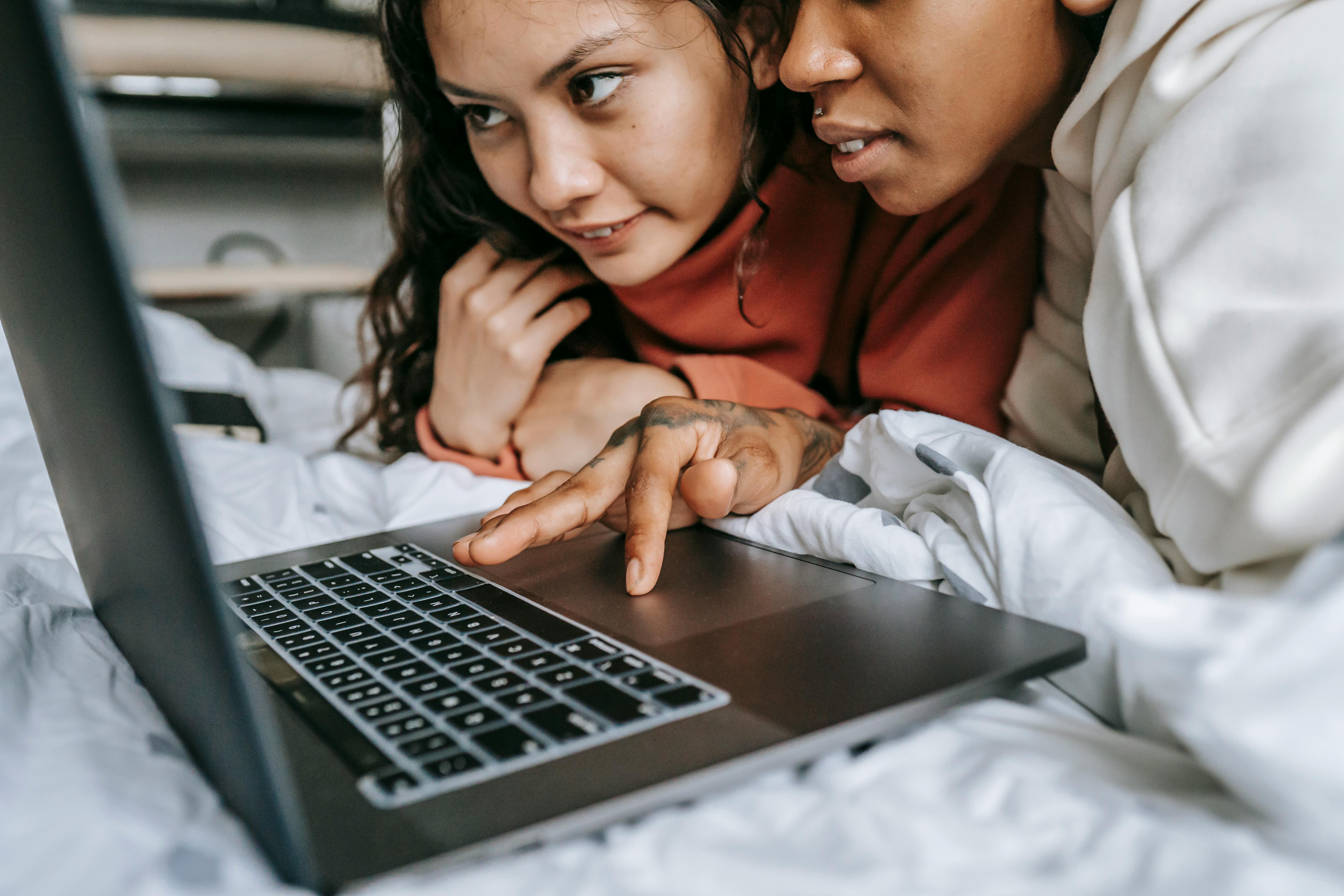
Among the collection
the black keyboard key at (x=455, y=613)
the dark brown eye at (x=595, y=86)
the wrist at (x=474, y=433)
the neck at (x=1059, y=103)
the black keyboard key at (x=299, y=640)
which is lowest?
the wrist at (x=474, y=433)

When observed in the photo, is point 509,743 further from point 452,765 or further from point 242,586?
point 242,586

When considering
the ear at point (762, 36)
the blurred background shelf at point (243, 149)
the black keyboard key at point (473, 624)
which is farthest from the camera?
the blurred background shelf at point (243, 149)

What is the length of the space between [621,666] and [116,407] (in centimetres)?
21

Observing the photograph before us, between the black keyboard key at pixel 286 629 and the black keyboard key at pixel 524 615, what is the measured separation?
0.27ft

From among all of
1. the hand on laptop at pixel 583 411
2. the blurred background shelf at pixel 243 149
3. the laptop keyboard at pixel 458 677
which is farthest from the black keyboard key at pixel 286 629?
the blurred background shelf at pixel 243 149

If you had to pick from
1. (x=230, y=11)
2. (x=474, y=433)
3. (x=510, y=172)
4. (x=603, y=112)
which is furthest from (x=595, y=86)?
(x=230, y=11)

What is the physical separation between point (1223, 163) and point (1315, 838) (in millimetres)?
299

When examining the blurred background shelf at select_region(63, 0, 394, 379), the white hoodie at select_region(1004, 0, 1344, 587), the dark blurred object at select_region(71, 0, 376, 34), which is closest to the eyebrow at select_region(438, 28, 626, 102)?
the white hoodie at select_region(1004, 0, 1344, 587)

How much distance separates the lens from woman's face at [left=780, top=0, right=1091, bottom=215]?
0.59 meters

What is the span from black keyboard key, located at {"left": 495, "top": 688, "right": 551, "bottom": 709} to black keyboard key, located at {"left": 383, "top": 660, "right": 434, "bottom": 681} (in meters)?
0.05

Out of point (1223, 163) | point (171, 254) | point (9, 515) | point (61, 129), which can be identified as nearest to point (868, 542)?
point (1223, 163)

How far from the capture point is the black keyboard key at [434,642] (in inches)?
16.6

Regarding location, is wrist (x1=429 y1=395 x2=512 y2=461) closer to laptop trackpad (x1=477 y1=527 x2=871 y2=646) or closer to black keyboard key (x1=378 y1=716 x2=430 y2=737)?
laptop trackpad (x1=477 y1=527 x2=871 y2=646)

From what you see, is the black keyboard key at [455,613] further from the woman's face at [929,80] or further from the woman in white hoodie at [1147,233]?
the woman's face at [929,80]
